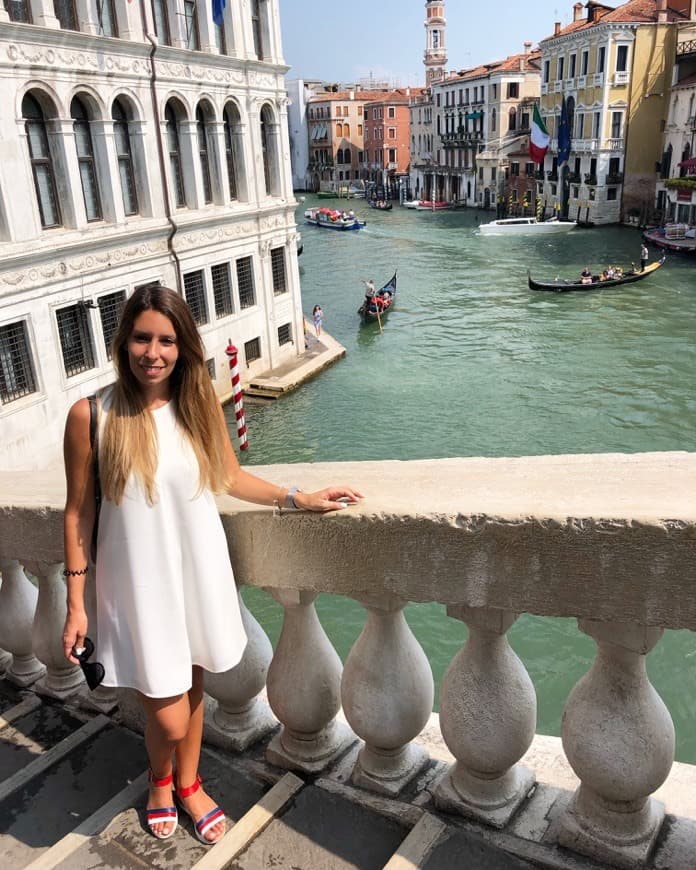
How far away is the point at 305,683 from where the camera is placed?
5.38 feet

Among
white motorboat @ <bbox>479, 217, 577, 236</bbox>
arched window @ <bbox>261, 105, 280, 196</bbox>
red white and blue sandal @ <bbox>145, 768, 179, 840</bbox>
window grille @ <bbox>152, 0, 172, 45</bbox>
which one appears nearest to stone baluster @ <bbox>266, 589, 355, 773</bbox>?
red white and blue sandal @ <bbox>145, 768, 179, 840</bbox>

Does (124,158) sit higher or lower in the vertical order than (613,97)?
lower

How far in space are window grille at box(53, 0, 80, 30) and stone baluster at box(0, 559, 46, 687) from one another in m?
11.1

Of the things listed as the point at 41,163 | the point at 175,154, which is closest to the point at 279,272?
the point at 175,154

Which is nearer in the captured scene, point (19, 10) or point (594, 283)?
point (19, 10)

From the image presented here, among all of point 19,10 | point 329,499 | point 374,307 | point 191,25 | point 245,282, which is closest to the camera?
point 329,499

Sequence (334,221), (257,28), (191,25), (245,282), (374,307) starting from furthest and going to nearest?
(334,221) → (374,307) → (245,282) → (257,28) → (191,25)

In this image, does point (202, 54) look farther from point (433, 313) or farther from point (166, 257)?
point (433, 313)

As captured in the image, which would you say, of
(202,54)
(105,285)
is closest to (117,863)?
(105,285)

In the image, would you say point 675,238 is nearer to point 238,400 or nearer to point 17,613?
point 238,400

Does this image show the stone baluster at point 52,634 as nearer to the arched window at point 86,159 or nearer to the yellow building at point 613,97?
the arched window at point 86,159

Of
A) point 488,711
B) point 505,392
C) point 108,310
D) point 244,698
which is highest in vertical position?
point 488,711

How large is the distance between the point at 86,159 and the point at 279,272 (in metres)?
5.61

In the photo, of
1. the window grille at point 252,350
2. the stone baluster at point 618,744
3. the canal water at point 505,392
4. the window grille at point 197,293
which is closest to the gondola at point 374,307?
the canal water at point 505,392
